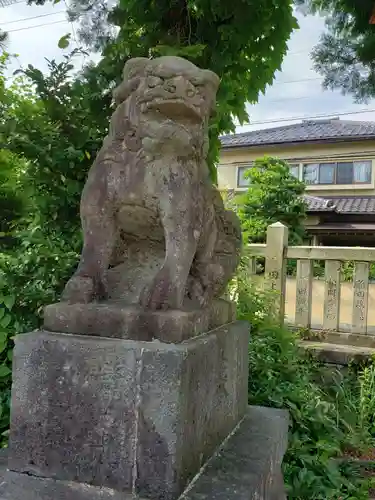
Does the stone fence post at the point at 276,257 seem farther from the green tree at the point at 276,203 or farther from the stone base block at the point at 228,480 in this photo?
the green tree at the point at 276,203

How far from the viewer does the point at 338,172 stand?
16.4m

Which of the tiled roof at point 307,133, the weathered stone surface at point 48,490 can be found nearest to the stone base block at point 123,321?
the weathered stone surface at point 48,490

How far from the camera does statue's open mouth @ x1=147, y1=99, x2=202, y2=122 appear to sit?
156 cm

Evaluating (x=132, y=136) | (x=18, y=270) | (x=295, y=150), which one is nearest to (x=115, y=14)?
(x=18, y=270)

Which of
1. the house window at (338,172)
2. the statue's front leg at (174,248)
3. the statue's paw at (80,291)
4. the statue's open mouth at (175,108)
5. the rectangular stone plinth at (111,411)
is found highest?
the house window at (338,172)

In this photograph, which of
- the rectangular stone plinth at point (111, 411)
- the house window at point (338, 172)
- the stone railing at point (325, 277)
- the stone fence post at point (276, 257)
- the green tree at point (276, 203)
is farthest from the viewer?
the house window at point (338, 172)

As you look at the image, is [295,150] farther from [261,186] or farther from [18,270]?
[18,270]

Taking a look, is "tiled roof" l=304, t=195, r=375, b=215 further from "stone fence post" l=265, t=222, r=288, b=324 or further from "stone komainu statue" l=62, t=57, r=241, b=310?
"stone komainu statue" l=62, t=57, r=241, b=310

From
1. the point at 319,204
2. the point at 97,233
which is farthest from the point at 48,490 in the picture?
the point at 319,204

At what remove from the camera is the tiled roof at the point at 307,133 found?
1617 cm

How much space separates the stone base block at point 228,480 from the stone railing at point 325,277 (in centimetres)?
300

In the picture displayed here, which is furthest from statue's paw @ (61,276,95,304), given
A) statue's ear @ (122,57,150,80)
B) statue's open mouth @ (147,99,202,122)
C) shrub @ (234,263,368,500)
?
shrub @ (234,263,368,500)

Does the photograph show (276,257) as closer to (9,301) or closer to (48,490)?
(9,301)

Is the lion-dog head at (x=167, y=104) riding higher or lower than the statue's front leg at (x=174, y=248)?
higher
